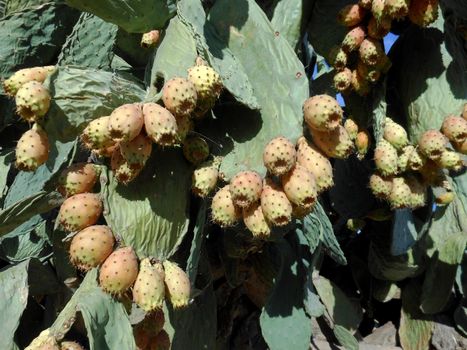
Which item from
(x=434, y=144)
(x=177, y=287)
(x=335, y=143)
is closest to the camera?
(x=177, y=287)

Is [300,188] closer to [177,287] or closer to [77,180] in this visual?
[177,287]

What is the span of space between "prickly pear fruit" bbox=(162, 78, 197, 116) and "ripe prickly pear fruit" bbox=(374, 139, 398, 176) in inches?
28.0

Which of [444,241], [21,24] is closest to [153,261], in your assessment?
[21,24]

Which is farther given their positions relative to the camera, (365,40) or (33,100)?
(365,40)

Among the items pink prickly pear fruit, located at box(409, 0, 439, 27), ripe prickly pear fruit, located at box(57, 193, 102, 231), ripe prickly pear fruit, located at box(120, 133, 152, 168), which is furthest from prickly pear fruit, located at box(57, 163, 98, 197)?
pink prickly pear fruit, located at box(409, 0, 439, 27)

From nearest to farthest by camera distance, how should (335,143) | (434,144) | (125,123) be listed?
1. (125,123)
2. (335,143)
3. (434,144)

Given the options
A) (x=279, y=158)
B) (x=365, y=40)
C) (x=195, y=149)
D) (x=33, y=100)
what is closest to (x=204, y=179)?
(x=195, y=149)

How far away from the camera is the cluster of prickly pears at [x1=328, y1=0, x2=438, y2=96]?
1.88 meters

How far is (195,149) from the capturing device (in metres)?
1.61

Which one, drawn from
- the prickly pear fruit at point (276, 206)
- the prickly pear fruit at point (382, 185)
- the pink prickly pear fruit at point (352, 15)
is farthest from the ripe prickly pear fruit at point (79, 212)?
the pink prickly pear fruit at point (352, 15)

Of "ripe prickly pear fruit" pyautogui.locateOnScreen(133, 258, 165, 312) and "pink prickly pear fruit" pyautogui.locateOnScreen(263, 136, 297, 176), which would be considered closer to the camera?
"ripe prickly pear fruit" pyautogui.locateOnScreen(133, 258, 165, 312)

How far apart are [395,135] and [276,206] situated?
666 millimetres

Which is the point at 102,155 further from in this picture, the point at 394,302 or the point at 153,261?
the point at 394,302

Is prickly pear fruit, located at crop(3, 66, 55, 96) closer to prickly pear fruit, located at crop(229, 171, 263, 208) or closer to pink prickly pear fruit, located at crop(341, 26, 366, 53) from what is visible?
prickly pear fruit, located at crop(229, 171, 263, 208)
